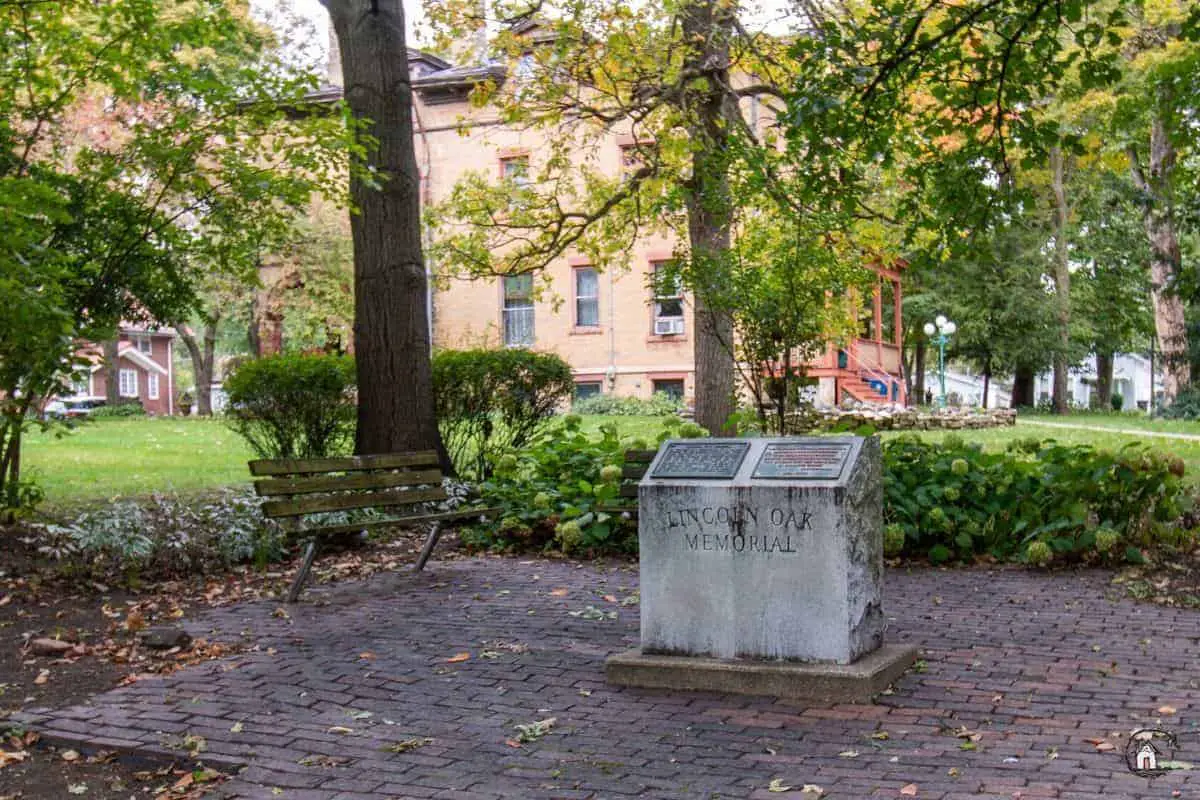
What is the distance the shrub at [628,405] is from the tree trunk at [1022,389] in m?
17.5

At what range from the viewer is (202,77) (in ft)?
32.8

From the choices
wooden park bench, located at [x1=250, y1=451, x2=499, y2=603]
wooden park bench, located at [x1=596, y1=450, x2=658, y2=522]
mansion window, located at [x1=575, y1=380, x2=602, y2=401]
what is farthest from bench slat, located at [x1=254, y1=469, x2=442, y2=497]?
mansion window, located at [x1=575, y1=380, x2=602, y2=401]

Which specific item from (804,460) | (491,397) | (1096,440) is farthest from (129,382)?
(804,460)

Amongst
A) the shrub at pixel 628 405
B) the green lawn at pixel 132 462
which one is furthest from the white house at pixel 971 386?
the green lawn at pixel 132 462

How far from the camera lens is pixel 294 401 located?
12125 mm

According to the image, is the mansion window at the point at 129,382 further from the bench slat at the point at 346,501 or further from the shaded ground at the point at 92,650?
the bench slat at the point at 346,501

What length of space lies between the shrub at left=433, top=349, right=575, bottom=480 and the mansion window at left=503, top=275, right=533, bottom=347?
2184cm

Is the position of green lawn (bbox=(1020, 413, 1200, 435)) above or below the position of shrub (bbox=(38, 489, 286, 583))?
above

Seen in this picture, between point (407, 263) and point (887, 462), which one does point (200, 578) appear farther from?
point (887, 462)

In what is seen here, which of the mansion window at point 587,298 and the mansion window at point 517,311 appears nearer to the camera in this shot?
the mansion window at point 587,298

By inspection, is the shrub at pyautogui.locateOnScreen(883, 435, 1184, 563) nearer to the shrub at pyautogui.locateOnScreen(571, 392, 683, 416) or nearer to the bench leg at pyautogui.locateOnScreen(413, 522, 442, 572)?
the bench leg at pyautogui.locateOnScreen(413, 522, 442, 572)

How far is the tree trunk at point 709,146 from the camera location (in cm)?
1473

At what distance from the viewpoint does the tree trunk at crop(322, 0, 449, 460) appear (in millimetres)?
11703

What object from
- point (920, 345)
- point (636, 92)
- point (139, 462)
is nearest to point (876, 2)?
point (636, 92)
